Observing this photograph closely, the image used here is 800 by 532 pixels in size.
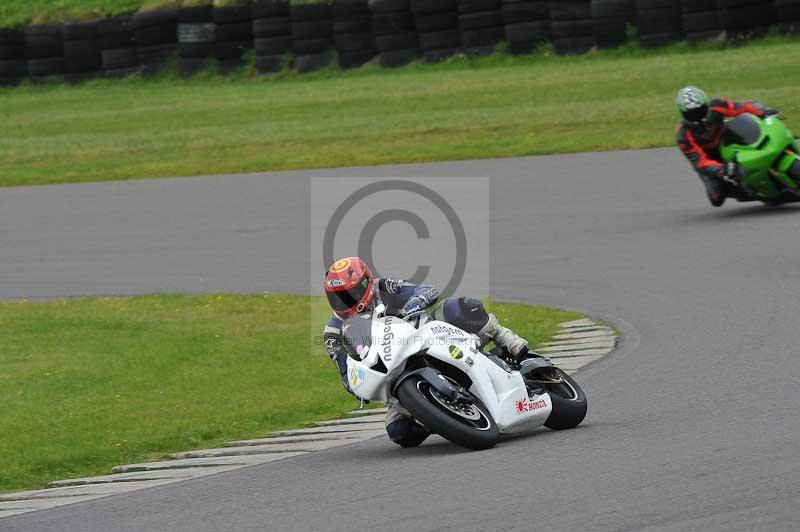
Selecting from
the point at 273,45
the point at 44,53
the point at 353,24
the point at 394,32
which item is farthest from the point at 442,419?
the point at 44,53

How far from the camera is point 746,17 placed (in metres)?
27.0

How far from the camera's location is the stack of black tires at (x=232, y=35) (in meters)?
31.8

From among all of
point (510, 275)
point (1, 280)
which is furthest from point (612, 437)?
point (1, 280)

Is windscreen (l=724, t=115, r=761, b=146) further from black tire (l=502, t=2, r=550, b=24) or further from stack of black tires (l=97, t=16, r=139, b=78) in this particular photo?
stack of black tires (l=97, t=16, r=139, b=78)

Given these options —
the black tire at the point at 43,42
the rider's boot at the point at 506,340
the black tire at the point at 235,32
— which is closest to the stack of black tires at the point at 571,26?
the black tire at the point at 235,32

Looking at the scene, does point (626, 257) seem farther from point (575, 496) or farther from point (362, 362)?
point (575, 496)

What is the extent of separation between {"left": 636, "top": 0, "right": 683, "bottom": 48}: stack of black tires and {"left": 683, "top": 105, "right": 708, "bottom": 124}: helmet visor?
12897 mm

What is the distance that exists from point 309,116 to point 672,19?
714cm

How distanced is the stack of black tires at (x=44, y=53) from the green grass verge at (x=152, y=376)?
69.7 ft

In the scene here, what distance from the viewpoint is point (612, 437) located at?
7.27m

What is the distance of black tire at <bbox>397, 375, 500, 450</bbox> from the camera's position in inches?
281

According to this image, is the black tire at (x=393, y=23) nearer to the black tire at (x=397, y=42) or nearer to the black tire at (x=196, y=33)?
the black tire at (x=397, y=42)

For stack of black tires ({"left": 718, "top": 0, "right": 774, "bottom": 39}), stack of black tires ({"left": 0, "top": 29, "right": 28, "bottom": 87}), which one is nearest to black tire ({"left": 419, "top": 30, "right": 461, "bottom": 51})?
stack of black tires ({"left": 718, "top": 0, "right": 774, "bottom": 39})

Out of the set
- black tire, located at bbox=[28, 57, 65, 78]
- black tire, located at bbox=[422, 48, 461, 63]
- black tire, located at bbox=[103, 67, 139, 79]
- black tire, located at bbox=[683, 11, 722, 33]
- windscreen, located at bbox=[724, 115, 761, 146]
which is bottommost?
black tire, located at bbox=[103, 67, 139, 79]
